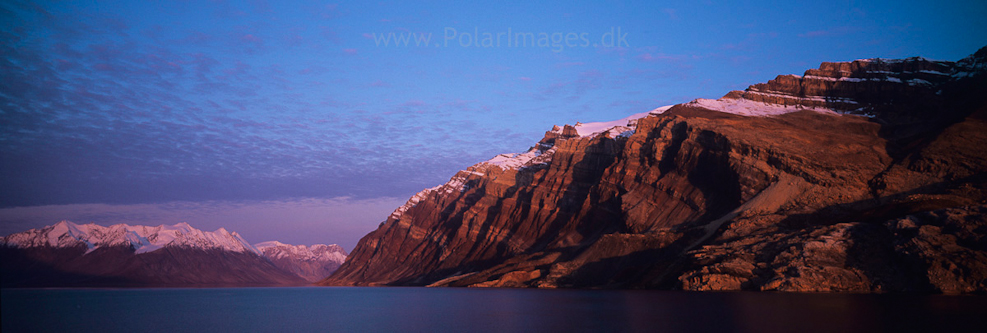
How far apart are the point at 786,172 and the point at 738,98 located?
66557mm

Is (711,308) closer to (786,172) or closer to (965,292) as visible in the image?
(965,292)

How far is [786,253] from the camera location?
76.4 m

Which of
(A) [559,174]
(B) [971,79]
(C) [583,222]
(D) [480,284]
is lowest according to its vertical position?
(D) [480,284]

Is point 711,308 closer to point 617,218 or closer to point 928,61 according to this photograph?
point 617,218

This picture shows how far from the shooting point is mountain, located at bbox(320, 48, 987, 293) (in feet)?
232

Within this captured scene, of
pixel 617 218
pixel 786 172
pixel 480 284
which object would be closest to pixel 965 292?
pixel 786 172

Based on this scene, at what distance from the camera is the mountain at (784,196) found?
70812mm

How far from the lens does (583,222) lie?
158750 mm

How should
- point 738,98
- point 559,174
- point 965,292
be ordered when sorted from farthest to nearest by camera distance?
1. point 559,174
2. point 738,98
3. point 965,292

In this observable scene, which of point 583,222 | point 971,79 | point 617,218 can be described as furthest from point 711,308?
point 971,79

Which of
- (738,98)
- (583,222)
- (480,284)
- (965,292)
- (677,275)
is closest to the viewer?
(965,292)

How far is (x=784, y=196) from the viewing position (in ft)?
347

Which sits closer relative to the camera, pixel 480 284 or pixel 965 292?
pixel 965 292

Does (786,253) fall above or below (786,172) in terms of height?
below
